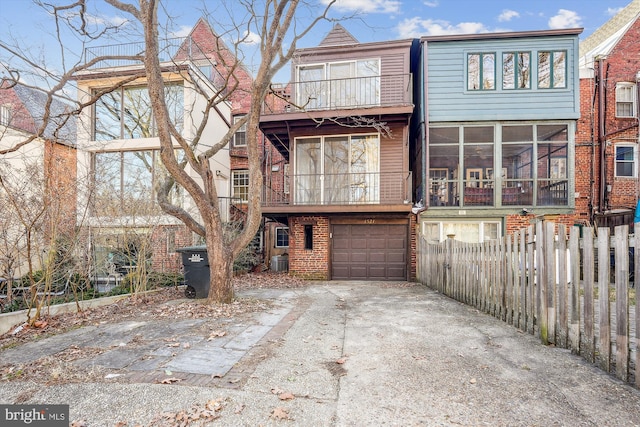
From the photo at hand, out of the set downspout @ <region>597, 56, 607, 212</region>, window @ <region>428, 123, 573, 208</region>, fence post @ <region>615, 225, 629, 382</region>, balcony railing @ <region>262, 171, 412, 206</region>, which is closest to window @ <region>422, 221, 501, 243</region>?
window @ <region>428, 123, 573, 208</region>

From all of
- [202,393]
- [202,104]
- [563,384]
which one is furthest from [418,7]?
[202,393]

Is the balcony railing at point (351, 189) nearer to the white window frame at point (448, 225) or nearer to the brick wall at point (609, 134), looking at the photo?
the white window frame at point (448, 225)

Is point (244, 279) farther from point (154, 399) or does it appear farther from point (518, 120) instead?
point (518, 120)

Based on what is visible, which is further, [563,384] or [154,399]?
[563,384]

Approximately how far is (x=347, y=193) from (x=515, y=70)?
719cm

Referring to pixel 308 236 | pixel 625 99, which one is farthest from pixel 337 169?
pixel 625 99

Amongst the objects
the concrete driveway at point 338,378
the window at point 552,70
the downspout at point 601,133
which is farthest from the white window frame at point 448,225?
the concrete driveway at point 338,378

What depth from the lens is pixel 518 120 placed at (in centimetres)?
1105

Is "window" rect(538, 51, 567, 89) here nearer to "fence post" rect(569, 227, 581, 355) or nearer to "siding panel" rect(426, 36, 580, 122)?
"siding panel" rect(426, 36, 580, 122)

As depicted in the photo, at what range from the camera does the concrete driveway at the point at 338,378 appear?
241cm

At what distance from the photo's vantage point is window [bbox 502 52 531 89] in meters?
11.1

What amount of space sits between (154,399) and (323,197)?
8.86m

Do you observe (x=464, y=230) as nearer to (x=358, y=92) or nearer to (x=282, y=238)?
(x=358, y=92)

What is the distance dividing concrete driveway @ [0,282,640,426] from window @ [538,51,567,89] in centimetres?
989
